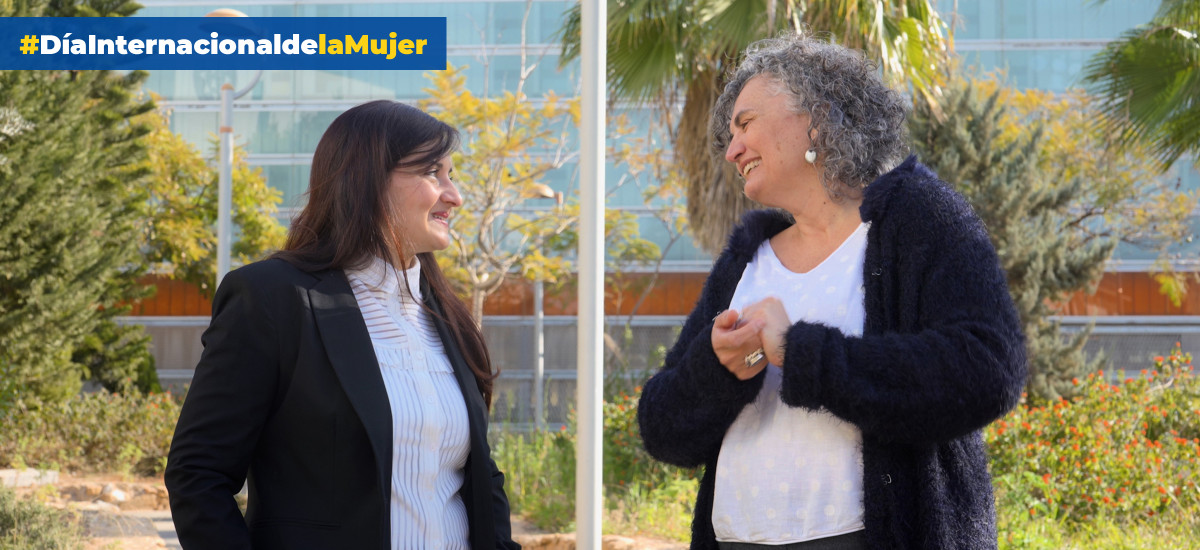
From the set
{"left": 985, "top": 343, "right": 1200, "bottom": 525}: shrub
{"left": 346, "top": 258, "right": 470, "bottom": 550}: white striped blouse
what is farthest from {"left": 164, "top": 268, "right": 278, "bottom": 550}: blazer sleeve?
{"left": 985, "top": 343, "right": 1200, "bottom": 525}: shrub

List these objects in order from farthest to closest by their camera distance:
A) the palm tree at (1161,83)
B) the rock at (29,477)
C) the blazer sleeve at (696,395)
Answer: the rock at (29,477) → the palm tree at (1161,83) → the blazer sleeve at (696,395)

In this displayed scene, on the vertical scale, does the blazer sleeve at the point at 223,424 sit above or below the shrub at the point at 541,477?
above

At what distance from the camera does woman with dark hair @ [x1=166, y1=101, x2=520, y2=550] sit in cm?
191

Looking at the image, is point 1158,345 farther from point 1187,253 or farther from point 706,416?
point 706,416

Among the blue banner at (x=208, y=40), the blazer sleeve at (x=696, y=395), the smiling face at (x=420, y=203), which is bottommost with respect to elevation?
the blazer sleeve at (x=696, y=395)

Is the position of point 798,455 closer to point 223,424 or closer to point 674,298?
point 223,424

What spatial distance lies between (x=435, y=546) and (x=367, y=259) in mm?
617

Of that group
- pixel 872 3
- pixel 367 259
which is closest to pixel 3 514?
pixel 367 259

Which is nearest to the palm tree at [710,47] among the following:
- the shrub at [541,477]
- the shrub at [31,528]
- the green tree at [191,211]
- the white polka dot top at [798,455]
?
the shrub at [541,477]

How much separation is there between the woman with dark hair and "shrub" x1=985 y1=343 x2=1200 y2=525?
4.81 meters

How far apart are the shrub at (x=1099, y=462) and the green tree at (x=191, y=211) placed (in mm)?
14756

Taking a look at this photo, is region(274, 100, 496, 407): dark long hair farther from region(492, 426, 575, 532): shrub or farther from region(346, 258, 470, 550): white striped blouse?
region(492, 426, 575, 532): shrub

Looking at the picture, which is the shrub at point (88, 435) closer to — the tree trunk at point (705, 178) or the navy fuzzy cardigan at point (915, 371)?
the tree trunk at point (705, 178)

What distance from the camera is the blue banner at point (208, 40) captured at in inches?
449
